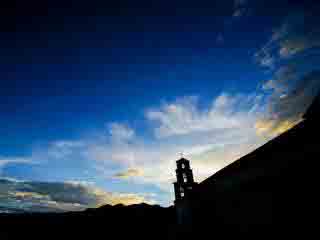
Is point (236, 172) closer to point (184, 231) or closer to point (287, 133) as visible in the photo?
point (287, 133)

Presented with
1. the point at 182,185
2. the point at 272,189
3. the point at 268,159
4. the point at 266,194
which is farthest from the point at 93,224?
the point at 268,159

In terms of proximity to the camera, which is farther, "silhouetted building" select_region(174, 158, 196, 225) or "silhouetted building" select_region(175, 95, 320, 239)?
"silhouetted building" select_region(174, 158, 196, 225)

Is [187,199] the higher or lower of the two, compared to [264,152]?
lower

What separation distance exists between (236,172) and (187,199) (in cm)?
587

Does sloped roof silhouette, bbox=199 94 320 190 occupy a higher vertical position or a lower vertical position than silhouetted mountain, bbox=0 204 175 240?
higher

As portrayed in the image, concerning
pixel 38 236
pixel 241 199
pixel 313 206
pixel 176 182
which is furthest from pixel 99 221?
pixel 313 206

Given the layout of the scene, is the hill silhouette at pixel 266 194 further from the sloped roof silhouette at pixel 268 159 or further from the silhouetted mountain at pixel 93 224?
the silhouetted mountain at pixel 93 224

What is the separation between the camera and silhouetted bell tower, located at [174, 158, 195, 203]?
14500 mm

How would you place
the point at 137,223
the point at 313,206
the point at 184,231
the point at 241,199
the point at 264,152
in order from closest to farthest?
the point at 313,206, the point at 264,152, the point at 241,199, the point at 184,231, the point at 137,223

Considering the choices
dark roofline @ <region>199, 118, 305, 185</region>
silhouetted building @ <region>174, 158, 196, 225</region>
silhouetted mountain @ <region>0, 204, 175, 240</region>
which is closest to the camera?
dark roofline @ <region>199, 118, 305, 185</region>

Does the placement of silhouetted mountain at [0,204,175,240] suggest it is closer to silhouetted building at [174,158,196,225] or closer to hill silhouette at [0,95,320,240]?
silhouetted building at [174,158,196,225]

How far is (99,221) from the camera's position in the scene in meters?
32.3

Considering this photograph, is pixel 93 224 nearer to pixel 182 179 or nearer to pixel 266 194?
pixel 182 179

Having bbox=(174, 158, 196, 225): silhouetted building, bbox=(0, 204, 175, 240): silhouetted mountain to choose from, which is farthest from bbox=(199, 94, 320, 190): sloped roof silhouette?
bbox=(0, 204, 175, 240): silhouetted mountain
